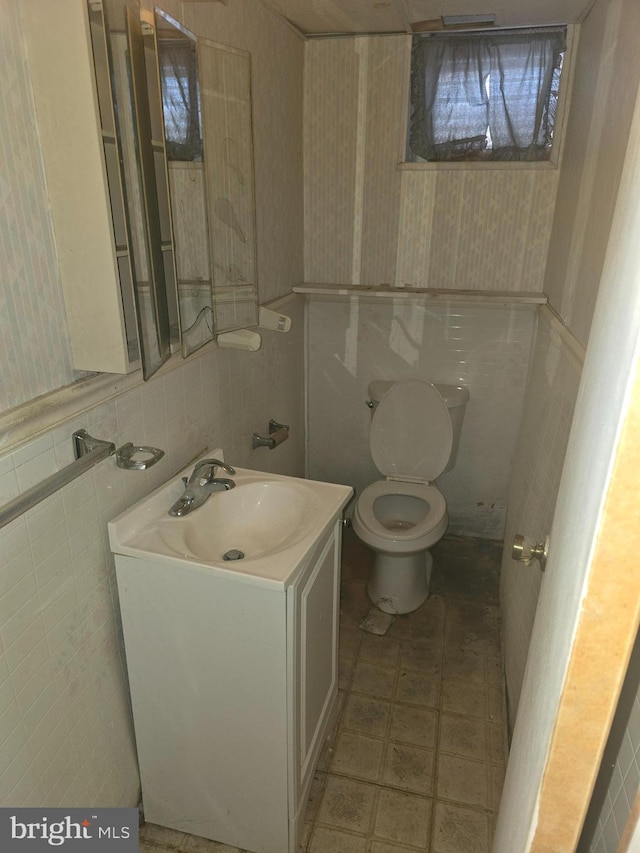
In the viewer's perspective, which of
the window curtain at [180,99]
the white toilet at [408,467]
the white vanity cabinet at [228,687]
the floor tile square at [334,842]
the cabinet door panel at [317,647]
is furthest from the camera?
the white toilet at [408,467]

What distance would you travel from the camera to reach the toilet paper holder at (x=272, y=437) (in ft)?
7.09

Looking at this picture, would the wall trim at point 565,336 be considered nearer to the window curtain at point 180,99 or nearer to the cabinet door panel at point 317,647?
the cabinet door panel at point 317,647

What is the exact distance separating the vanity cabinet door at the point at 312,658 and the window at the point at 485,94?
1.71 m

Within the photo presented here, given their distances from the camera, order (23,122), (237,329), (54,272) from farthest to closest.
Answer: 1. (237,329)
2. (54,272)
3. (23,122)

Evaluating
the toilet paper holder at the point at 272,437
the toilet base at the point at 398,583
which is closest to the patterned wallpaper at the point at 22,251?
the toilet paper holder at the point at 272,437

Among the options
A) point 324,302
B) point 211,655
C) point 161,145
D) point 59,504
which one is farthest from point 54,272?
point 324,302

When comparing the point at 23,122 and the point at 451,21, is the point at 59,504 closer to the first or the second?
the point at 23,122

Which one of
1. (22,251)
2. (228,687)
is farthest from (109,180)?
(228,687)

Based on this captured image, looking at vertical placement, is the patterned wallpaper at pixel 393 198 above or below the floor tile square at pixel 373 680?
above

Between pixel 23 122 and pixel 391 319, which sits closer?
pixel 23 122

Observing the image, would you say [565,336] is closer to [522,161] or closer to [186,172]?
[522,161]

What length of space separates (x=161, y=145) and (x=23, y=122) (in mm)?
→ 256

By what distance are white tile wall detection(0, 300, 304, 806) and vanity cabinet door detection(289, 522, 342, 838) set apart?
0.46 metres

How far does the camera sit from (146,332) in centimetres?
121
